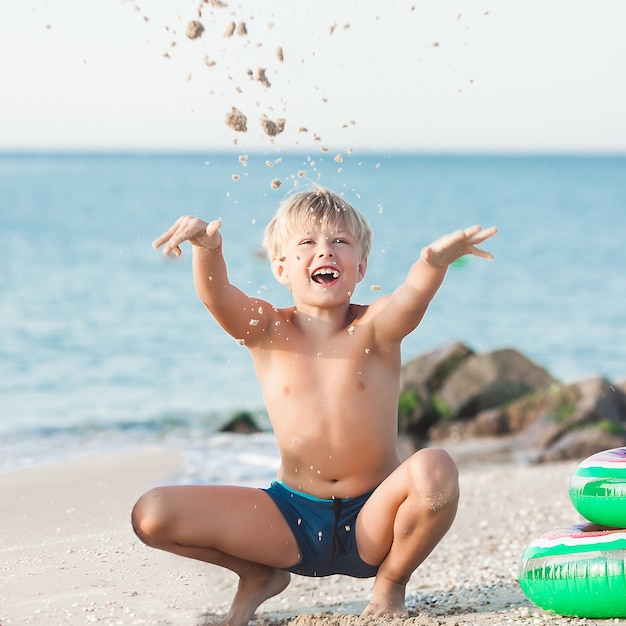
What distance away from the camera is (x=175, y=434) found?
9.92 meters

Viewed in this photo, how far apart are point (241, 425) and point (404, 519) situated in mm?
6367

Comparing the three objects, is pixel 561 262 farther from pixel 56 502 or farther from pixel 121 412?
pixel 56 502

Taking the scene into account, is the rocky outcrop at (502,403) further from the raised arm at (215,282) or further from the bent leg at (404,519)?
the raised arm at (215,282)

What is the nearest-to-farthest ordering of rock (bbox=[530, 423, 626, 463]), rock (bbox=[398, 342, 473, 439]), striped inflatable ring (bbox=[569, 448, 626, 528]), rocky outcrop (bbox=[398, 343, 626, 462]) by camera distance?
striped inflatable ring (bbox=[569, 448, 626, 528]) → rock (bbox=[530, 423, 626, 463]) → rocky outcrop (bbox=[398, 343, 626, 462]) → rock (bbox=[398, 342, 473, 439])

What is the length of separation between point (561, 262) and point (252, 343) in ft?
86.6

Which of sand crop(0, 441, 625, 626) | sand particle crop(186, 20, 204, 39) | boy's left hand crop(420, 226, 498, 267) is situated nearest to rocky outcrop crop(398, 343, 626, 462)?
sand crop(0, 441, 625, 626)

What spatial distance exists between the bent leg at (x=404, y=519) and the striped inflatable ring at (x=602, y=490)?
0.49 metres

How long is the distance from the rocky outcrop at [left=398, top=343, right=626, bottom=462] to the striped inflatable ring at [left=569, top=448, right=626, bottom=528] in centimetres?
532

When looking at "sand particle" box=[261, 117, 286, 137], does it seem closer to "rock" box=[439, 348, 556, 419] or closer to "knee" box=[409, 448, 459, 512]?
"knee" box=[409, 448, 459, 512]

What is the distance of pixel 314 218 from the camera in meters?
3.83

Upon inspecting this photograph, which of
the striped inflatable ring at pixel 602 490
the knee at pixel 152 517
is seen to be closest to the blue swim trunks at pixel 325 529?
the knee at pixel 152 517

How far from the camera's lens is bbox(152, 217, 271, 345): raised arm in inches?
136

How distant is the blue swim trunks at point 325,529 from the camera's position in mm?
3693

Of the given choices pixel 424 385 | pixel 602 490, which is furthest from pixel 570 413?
pixel 602 490
